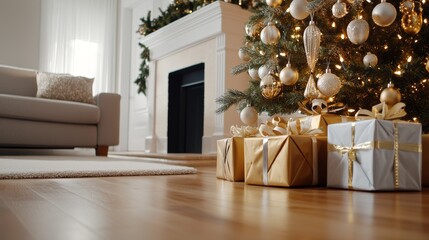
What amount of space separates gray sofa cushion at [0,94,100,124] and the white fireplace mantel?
979 mm

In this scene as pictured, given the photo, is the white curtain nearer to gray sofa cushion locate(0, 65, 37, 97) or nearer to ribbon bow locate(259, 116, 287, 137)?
gray sofa cushion locate(0, 65, 37, 97)

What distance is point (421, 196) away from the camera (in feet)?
2.89

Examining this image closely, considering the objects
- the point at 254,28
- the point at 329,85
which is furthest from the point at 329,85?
the point at 254,28

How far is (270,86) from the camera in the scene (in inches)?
62.2

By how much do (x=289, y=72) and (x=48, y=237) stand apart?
1233 mm

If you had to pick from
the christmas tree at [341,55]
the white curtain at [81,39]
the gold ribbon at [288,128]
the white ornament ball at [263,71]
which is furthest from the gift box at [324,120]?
the white curtain at [81,39]

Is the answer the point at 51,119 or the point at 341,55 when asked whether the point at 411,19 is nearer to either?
the point at 341,55

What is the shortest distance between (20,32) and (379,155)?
18.5 feet

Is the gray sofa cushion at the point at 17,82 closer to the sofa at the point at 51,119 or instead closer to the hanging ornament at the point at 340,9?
the sofa at the point at 51,119

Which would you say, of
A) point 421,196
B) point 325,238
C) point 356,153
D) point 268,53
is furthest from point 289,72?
point 325,238

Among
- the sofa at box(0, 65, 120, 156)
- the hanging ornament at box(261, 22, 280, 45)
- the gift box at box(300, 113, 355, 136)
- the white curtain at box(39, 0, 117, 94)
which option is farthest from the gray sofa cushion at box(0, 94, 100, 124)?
the white curtain at box(39, 0, 117, 94)

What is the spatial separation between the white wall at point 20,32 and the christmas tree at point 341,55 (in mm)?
4543

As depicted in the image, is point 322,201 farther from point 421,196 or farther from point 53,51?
point 53,51

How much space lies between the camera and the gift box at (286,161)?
3.42 feet
